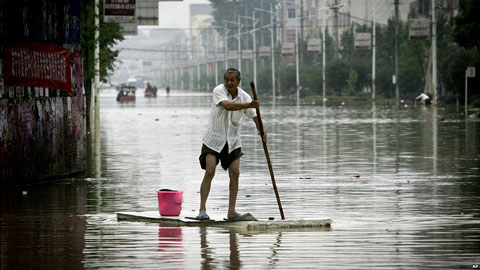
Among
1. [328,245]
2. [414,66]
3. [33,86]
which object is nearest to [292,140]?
[33,86]

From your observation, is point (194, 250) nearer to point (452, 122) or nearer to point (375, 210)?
point (375, 210)

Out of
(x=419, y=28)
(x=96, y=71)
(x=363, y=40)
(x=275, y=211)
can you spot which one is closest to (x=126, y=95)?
(x=363, y=40)

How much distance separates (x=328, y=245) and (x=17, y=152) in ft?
25.2

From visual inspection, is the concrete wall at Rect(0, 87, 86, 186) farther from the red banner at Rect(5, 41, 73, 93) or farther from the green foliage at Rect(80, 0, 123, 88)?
the green foliage at Rect(80, 0, 123, 88)

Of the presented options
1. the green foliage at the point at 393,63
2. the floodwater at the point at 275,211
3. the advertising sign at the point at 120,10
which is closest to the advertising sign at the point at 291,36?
the green foliage at the point at 393,63

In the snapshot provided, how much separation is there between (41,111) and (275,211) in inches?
218

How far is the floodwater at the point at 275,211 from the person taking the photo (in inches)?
433

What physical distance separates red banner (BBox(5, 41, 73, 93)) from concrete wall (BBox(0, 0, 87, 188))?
4.1 inches

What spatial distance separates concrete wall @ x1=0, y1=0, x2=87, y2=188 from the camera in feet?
58.7

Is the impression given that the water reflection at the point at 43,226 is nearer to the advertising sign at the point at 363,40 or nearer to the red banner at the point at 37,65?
the red banner at the point at 37,65

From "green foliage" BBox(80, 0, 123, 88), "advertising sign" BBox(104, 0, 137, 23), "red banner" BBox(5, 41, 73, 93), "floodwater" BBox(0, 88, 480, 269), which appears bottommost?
"floodwater" BBox(0, 88, 480, 269)

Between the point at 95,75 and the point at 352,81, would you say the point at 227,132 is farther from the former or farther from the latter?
the point at 352,81

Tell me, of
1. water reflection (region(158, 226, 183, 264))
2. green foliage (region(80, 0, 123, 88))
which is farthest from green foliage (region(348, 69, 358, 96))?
water reflection (region(158, 226, 183, 264))

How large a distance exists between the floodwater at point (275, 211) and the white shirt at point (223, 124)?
0.98 m
